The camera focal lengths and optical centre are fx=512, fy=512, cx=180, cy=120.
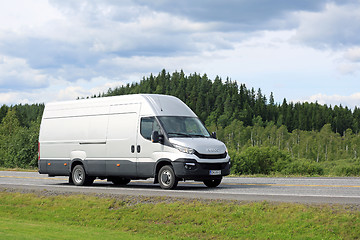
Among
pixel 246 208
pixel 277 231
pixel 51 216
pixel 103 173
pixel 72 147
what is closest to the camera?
pixel 277 231

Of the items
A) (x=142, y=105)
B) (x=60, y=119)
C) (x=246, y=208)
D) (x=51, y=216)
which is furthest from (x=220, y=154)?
(x=60, y=119)

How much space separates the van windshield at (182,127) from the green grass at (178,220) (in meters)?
3.10

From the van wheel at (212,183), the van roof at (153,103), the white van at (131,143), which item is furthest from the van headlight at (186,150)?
the van wheel at (212,183)

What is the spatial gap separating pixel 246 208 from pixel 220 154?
4.92 metres

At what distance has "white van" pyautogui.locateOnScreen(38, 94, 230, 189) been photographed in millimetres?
17594

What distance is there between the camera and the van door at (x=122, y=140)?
19.0 meters

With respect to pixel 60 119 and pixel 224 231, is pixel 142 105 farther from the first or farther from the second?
pixel 224 231

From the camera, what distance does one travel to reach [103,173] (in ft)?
66.1

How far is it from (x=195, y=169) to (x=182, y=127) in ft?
6.31

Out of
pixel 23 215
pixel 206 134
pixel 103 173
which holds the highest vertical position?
pixel 206 134

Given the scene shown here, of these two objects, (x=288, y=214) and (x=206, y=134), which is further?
(x=206, y=134)

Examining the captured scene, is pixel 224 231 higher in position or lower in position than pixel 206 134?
lower

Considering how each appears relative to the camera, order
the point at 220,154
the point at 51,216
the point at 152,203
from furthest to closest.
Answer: the point at 220,154 < the point at 51,216 < the point at 152,203

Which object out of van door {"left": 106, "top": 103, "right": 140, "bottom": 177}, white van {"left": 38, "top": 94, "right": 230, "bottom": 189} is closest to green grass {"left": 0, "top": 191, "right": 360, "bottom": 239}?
white van {"left": 38, "top": 94, "right": 230, "bottom": 189}
